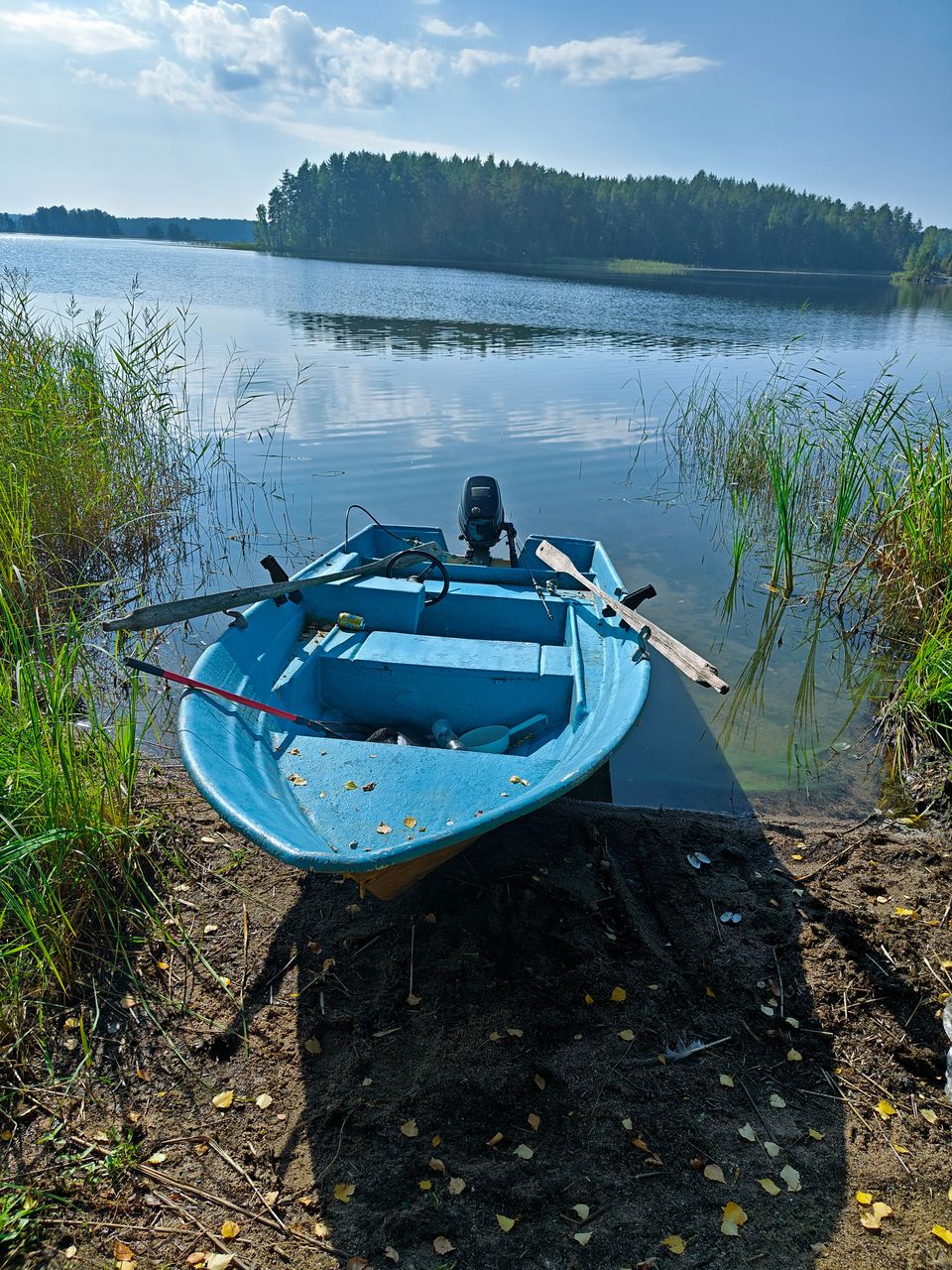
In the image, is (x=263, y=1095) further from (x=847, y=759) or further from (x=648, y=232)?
(x=648, y=232)

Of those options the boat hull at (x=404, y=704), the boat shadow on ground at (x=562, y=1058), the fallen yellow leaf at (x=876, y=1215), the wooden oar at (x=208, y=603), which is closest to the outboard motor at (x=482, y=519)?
the boat hull at (x=404, y=704)

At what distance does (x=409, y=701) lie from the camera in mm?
4340

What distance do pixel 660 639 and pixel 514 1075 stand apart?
7.51ft

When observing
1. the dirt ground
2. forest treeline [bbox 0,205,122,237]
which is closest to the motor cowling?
the dirt ground

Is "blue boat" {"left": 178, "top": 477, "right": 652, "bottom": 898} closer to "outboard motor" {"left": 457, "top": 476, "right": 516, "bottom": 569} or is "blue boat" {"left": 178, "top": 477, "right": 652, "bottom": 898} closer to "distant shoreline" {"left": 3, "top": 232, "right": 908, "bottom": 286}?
"outboard motor" {"left": 457, "top": 476, "right": 516, "bottom": 569}

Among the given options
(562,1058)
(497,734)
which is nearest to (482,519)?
(497,734)

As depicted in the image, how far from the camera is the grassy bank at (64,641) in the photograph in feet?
9.81

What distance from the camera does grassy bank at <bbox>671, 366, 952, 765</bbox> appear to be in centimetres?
525

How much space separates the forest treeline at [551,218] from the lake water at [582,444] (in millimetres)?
51650

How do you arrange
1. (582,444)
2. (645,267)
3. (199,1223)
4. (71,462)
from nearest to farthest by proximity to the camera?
1. (199,1223)
2. (71,462)
3. (582,444)
4. (645,267)

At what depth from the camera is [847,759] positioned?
219 inches

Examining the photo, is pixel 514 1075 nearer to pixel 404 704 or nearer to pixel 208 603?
pixel 404 704

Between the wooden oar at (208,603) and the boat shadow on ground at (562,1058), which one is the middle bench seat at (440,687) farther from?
the boat shadow on ground at (562,1058)

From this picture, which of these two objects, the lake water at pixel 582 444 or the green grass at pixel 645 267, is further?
the green grass at pixel 645 267
